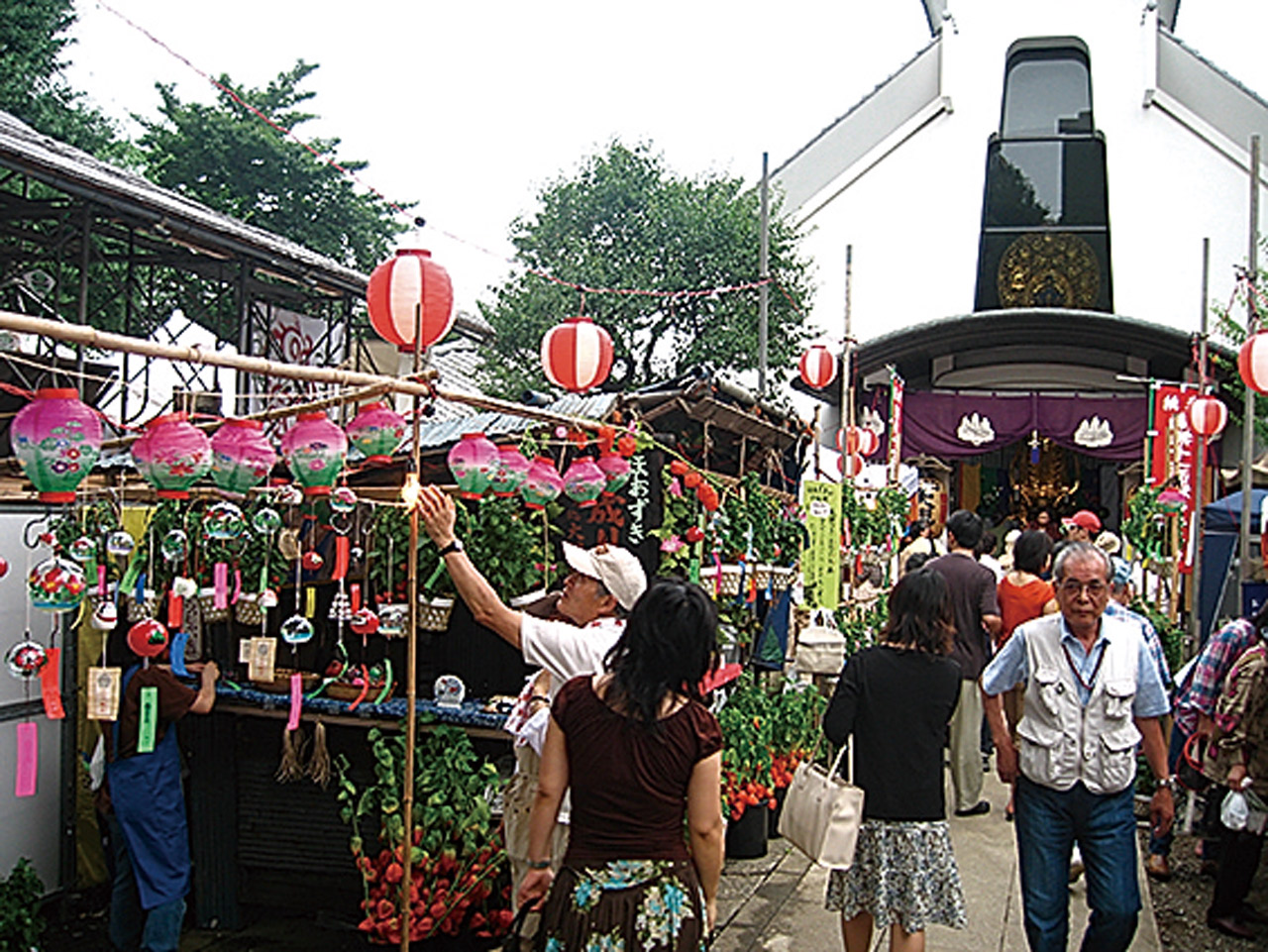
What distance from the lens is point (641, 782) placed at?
108 inches

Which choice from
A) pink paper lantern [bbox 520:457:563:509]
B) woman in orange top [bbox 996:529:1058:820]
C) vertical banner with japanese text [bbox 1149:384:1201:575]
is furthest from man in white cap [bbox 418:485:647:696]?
vertical banner with japanese text [bbox 1149:384:1201:575]

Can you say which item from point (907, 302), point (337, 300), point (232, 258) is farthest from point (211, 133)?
point (907, 302)

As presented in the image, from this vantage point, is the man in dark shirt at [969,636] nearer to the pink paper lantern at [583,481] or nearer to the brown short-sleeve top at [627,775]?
the pink paper lantern at [583,481]

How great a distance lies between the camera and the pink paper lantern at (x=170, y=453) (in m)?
3.47

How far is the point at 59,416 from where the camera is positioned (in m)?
3.13

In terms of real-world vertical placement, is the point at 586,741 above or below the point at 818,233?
below

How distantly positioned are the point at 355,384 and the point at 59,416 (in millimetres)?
911

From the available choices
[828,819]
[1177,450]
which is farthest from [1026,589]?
[1177,450]

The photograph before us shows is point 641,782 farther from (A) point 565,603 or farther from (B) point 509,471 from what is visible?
(B) point 509,471

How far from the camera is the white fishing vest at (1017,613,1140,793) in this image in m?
3.76

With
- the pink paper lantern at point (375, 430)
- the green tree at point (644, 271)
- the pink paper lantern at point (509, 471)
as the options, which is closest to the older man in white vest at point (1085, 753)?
the pink paper lantern at point (509, 471)

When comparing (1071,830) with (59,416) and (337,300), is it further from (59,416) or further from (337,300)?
(337,300)

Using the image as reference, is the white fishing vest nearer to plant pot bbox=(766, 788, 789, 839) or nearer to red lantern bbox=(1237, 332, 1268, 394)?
plant pot bbox=(766, 788, 789, 839)

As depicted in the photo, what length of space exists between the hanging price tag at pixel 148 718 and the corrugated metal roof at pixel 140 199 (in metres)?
5.49
